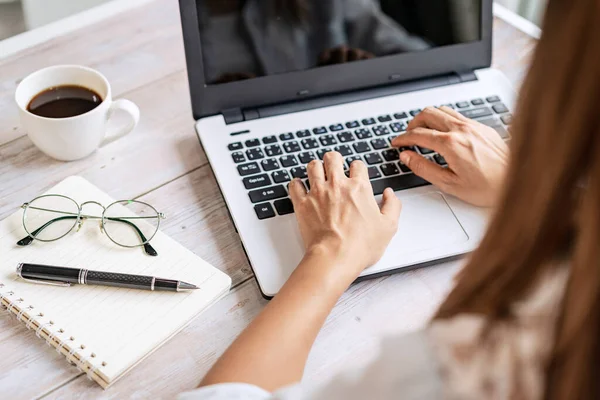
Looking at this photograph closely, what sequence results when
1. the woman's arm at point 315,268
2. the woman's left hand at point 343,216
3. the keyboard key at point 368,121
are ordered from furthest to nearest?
the keyboard key at point 368,121, the woman's left hand at point 343,216, the woman's arm at point 315,268

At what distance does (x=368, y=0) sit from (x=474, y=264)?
56 centimetres

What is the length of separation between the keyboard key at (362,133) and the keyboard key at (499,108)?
192mm

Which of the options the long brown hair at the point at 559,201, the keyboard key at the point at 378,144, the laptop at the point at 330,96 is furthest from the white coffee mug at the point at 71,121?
the long brown hair at the point at 559,201

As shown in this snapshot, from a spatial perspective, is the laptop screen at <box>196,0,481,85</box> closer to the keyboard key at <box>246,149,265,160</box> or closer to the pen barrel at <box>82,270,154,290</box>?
the keyboard key at <box>246,149,265,160</box>

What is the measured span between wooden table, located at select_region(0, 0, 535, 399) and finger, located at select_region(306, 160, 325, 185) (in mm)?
114

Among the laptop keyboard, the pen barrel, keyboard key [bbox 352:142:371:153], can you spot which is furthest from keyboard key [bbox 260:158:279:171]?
the pen barrel

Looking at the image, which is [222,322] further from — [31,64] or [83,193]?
[31,64]

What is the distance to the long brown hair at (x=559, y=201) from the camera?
15.6 inches

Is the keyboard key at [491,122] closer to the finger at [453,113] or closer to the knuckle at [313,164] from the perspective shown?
the finger at [453,113]

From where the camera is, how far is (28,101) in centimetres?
91

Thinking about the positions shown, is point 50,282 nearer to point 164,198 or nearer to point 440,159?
point 164,198

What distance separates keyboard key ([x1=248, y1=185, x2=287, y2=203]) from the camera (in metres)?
0.85

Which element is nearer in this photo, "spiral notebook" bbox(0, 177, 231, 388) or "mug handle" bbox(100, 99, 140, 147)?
"spiral notebook" bbox(0, 177, 231, 388)

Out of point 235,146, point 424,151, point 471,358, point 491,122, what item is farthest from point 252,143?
point 471,358
